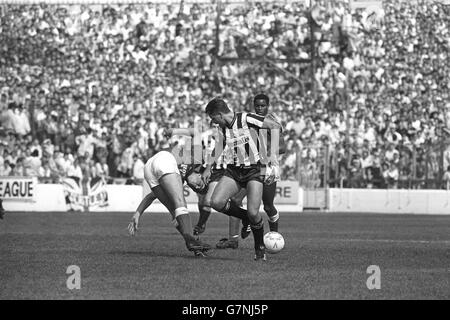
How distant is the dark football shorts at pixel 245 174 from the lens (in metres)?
15.1

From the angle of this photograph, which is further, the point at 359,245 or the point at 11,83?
the point at 11,83

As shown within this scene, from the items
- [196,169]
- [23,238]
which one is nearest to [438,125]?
[196,169]

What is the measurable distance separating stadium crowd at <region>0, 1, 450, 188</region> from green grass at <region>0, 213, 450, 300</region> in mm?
8862

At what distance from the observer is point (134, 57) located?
38.3 m

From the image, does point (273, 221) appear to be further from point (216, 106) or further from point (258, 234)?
point (216, 106)

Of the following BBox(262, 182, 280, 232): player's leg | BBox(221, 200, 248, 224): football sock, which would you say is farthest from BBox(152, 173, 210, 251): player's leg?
BBox(262, 182, 280, 232): player's leg

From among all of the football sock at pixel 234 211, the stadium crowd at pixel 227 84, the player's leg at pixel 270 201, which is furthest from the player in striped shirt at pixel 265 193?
the stadium crowd at pixel 227 84

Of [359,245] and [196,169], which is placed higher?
[196,169]

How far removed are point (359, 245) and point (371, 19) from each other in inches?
825

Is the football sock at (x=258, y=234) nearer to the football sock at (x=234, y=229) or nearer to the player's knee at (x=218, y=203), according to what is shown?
the player's knee at (x=218, y=203)
